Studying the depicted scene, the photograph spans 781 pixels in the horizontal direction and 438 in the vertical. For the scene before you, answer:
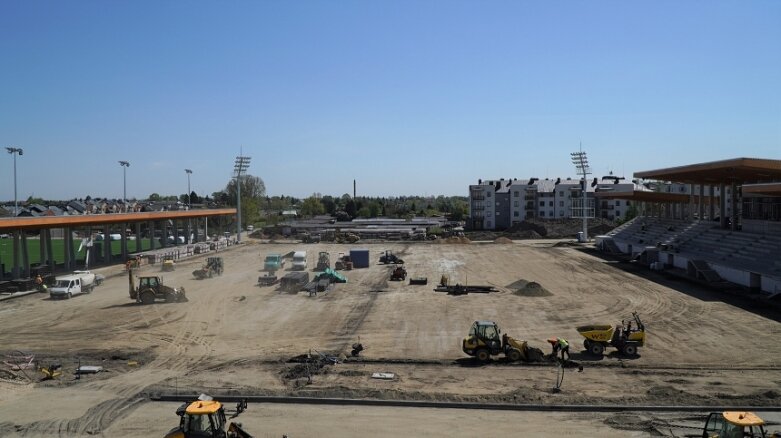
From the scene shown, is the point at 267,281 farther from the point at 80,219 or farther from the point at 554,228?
the point at 554,228

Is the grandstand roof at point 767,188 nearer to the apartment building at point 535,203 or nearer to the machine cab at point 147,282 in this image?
the machine cab at point 147,282

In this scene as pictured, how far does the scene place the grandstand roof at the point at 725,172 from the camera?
119 feet

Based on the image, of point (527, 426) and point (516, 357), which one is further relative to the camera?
point (516, 357)

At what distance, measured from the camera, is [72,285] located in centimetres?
3409

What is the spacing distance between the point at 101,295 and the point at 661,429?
105 ft

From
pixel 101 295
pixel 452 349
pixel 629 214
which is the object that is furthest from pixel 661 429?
pixel 629 214

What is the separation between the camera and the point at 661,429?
13.2 meters

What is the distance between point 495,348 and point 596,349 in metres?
3.71

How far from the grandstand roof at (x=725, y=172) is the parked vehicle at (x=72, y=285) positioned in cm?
4282

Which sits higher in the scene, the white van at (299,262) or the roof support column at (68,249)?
the roof support column at (68,249)

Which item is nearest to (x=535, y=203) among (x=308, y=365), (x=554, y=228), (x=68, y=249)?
(x=554, y=228)

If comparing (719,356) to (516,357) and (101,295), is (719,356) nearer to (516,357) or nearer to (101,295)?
(516,357)

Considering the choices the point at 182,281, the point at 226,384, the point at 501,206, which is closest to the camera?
the point at 226,384

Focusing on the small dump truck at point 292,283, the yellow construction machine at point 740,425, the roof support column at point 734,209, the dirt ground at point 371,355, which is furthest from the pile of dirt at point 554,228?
the yellow construction machine at point 740,425
